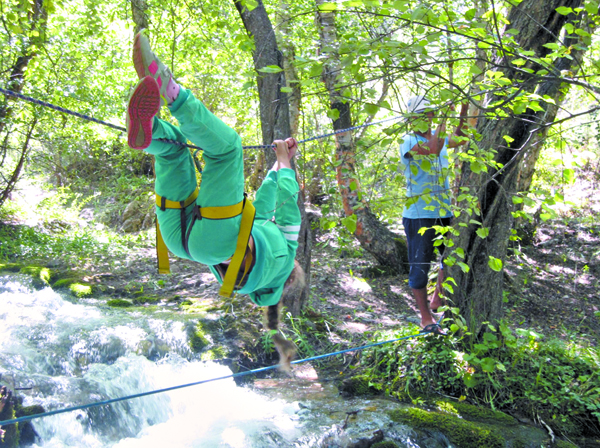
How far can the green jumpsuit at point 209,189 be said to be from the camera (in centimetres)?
223

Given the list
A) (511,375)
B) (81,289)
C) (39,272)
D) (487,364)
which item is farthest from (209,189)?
(39,272)

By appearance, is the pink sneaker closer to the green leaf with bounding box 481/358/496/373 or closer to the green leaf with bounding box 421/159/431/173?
the green leaf with bounding box 421/159/431/173

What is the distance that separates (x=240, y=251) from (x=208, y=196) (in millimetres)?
337

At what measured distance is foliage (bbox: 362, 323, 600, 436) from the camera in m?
3.39

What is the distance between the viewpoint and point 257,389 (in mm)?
4402

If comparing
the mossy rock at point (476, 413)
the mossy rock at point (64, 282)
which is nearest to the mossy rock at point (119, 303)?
the mossy rock at point (64, 282)

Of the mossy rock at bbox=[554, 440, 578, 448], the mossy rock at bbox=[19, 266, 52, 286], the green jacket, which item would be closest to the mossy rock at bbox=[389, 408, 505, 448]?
the mossy rock at bbox=[554, 440, 578, 448]

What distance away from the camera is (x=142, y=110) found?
2074 mm

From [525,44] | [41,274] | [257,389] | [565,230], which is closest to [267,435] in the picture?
[257,389]

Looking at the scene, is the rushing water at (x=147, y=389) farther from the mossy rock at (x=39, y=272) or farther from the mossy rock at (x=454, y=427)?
the mossy rock at (x=39, y=272)

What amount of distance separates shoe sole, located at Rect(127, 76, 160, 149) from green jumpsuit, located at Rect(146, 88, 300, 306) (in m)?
0.11

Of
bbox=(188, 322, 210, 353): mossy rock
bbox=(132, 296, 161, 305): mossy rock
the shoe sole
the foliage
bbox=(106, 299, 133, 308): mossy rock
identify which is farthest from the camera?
bbox=(132, 296, 161, 305): mossy rock

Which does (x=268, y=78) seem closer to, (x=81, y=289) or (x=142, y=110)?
(x=142, y=110)

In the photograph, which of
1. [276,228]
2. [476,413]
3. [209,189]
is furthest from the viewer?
[476,413]
